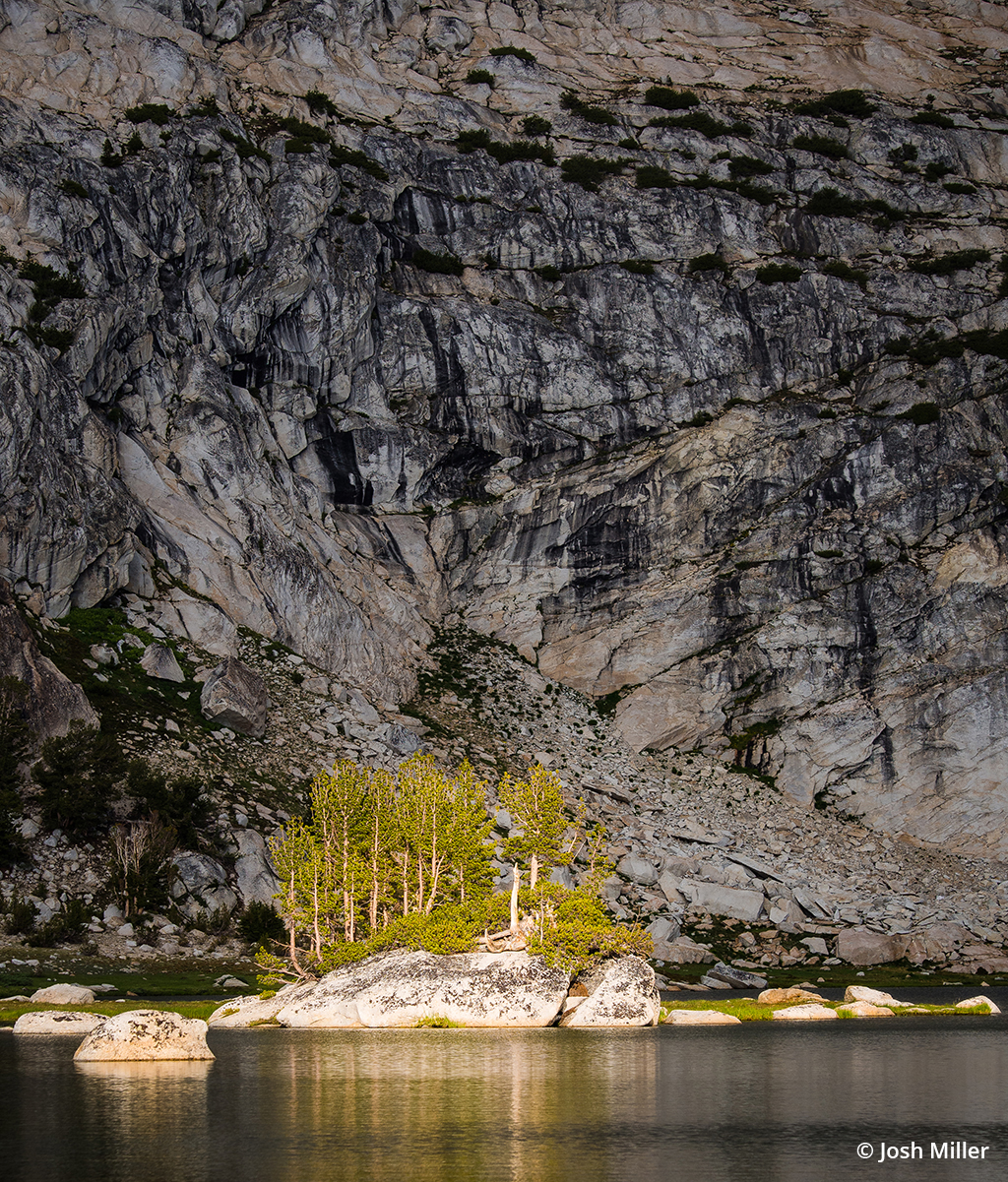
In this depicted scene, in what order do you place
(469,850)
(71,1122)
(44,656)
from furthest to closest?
(44,656), (469,850), (71,1122)

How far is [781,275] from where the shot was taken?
441 feet

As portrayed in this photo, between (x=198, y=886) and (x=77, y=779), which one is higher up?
(x=77, y=779)

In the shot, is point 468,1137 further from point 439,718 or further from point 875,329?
point 875,329

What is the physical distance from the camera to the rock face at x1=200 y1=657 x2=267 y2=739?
283 feet

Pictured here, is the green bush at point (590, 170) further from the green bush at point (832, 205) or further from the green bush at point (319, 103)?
the green bush at point (319, 103)

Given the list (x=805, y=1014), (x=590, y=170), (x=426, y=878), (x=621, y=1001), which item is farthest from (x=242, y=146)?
(x=805, y=1014)

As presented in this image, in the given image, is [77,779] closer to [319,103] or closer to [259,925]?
[259,925]

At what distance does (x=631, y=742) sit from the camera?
109 metres

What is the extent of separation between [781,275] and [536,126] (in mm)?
38663

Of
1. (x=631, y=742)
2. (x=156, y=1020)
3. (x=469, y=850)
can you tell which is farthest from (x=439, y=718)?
(x=156, y=1020)

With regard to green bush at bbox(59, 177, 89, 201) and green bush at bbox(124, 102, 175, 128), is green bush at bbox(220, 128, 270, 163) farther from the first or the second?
green bush at bbox(59, 177, 89, 201)

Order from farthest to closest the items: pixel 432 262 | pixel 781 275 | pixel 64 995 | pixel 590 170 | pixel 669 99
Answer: pixel 669 99 → pixel 590 170 → pixel 781 275 → pixel 432 262 → pixel 64 995

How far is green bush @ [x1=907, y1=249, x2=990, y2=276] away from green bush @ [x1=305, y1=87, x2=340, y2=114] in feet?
234

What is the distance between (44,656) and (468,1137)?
208 feet
